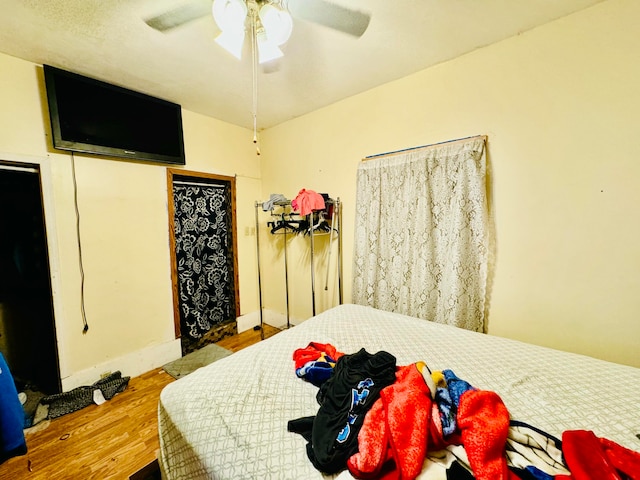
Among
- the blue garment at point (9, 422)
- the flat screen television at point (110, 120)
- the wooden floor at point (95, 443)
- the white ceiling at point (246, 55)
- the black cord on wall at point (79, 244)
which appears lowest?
the wooden floor at point (95, 443)

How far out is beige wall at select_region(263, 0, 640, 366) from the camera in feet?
4.60

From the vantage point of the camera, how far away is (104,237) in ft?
7.09

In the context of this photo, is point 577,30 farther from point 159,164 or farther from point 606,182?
point 159,164

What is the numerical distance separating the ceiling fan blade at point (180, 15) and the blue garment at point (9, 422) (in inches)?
64.5

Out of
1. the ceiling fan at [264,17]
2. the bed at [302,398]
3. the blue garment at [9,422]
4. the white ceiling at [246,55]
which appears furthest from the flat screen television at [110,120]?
the bed at [302,398]

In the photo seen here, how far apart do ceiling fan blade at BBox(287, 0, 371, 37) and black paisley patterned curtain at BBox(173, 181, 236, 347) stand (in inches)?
81.5

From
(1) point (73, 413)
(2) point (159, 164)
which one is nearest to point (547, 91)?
(2) point (159, 164)

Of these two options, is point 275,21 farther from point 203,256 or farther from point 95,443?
point 95,443

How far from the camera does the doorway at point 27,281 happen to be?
1.92 m

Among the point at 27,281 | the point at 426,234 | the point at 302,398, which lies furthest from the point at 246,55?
the point at 27,281

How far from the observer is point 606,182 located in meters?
1.44

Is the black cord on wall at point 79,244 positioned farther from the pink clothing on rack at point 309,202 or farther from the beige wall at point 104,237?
the pink clothing on rack at point 309,202

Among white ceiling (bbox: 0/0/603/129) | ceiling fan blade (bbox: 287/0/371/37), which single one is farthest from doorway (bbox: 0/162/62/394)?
ceiling fan blade (bbox: 287/0/371/37)

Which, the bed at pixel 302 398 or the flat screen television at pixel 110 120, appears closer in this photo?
the bed at pixel 302 398
